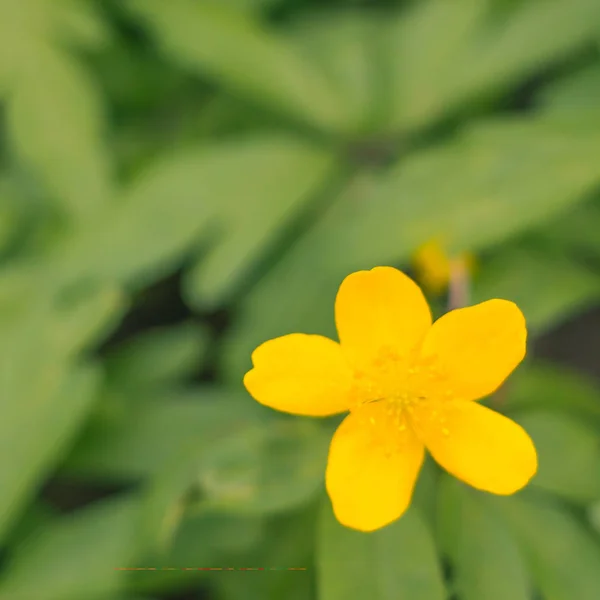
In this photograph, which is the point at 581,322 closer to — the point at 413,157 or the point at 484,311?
the point at 413,157

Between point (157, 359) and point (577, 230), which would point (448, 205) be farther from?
point (157, 359)

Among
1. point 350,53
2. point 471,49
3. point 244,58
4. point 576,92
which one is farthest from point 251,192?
point 576,92

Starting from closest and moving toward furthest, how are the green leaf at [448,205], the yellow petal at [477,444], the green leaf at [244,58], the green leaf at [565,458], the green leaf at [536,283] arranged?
the yellow petal at [477,444]
the green leaf at [565,458]
the green leaf at [448,205]
the green leaf at [536,283]
the green leaf at [244,58]

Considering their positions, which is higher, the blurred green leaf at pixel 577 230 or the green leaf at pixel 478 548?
the blurred green leaf at pixel 577 230

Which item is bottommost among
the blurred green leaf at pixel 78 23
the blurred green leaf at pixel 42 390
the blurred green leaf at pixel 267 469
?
the blurred green leaf at pixel 42 390

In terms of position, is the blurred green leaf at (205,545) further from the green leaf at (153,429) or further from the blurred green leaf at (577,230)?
the blurred green leaf at (577,230)

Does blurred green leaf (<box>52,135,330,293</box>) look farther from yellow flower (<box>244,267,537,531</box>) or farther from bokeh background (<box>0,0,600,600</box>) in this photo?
yellow flower (<box>244,267,537,531</box>)

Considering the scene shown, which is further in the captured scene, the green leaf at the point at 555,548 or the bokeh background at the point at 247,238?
the bokeh background at the point at 247,238

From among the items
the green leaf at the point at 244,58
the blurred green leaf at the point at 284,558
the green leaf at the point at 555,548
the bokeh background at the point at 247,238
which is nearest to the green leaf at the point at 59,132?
the bokeh background at the point at 247,238
